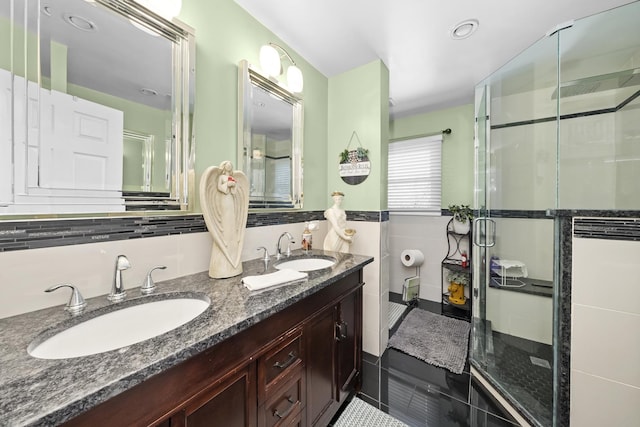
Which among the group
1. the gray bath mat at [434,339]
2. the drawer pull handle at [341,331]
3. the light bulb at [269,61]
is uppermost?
the light bulb at [269,61]

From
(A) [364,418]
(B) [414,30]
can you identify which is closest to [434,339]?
(A) [364,418]

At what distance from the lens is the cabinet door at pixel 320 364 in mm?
1133

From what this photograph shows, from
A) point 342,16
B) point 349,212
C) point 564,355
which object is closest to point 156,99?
point 342,16

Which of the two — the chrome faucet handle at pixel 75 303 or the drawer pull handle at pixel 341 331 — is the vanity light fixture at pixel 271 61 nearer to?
the chrome faucet handle at pixel 75 303

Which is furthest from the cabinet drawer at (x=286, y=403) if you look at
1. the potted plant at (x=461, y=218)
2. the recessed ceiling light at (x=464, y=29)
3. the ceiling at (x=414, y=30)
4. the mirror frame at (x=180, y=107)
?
the potted plant at (x=461, y=218)

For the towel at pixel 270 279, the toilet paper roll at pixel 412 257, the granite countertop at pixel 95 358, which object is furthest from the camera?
the toilet paper roll at pixel 412 257

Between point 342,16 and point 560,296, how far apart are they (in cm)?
204

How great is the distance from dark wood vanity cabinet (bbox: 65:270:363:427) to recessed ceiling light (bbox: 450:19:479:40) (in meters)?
1.87

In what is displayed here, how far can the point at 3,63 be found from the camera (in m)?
0.74

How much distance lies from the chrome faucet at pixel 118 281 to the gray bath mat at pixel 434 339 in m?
2.05

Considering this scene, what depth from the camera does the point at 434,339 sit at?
7.19 ft

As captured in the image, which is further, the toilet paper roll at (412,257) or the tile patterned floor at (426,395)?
Result: the toilet paper roll at (412,257)

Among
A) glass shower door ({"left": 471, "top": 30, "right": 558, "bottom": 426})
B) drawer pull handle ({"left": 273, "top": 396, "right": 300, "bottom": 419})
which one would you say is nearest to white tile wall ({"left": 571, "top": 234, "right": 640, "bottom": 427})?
glass shower door ({"left": 471, "top": 30, "right": 558, "bottom": 426})

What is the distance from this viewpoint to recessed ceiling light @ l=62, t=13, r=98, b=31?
0.87 m
